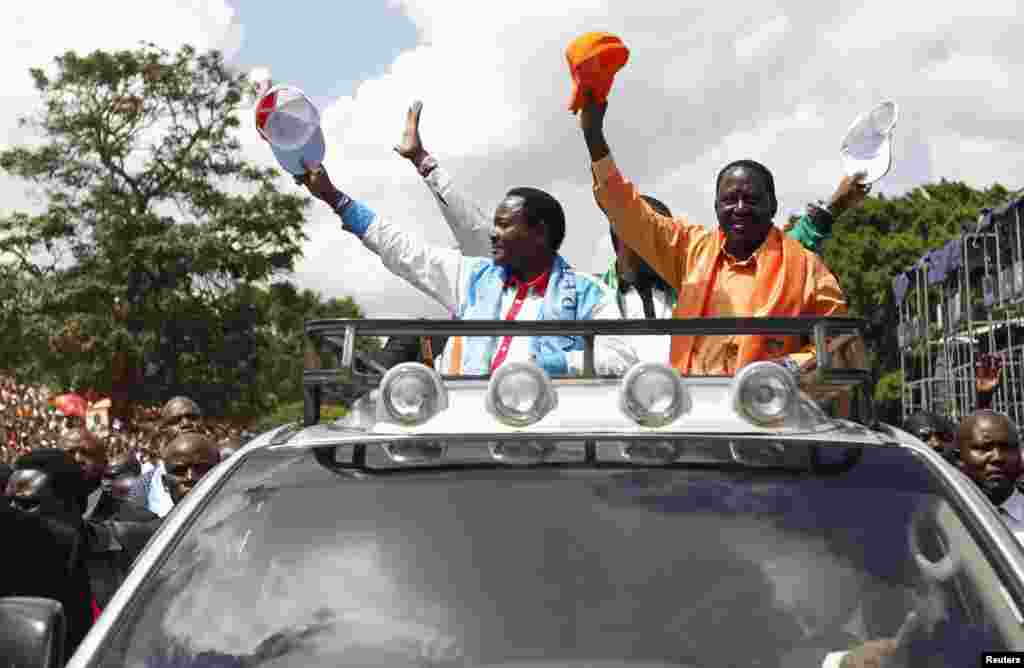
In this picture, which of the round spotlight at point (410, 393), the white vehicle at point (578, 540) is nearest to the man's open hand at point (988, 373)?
the white vehicle at point (578, 540)

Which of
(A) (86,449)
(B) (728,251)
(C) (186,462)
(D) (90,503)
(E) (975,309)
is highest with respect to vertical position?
(E) (975,309)

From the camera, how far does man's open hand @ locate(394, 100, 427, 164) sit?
6109 mm

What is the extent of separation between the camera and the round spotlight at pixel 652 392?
2.83m

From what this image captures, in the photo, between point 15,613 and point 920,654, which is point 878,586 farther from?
point 15,613

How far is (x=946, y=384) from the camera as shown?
49.8 ft

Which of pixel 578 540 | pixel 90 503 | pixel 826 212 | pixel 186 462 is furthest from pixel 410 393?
pixel 90 503

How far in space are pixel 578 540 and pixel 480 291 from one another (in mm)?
2296

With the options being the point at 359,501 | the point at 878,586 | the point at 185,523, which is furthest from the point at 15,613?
the point at 878,586

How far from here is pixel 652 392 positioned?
2.84 meters

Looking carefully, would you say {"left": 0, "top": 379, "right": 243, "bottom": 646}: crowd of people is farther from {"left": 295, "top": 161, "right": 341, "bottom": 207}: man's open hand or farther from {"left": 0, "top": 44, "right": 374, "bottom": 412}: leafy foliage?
{"left": 0, "top": 44, "right": 374, "bottom": 412}: leafy foliage

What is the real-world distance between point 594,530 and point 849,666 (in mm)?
475

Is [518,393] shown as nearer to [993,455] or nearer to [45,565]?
[45,565]

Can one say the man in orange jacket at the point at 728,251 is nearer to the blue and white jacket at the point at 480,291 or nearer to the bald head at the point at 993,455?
the blue and white jacket at the point at 480,291

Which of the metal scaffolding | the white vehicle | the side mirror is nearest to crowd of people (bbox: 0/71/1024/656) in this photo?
the white vehicle
